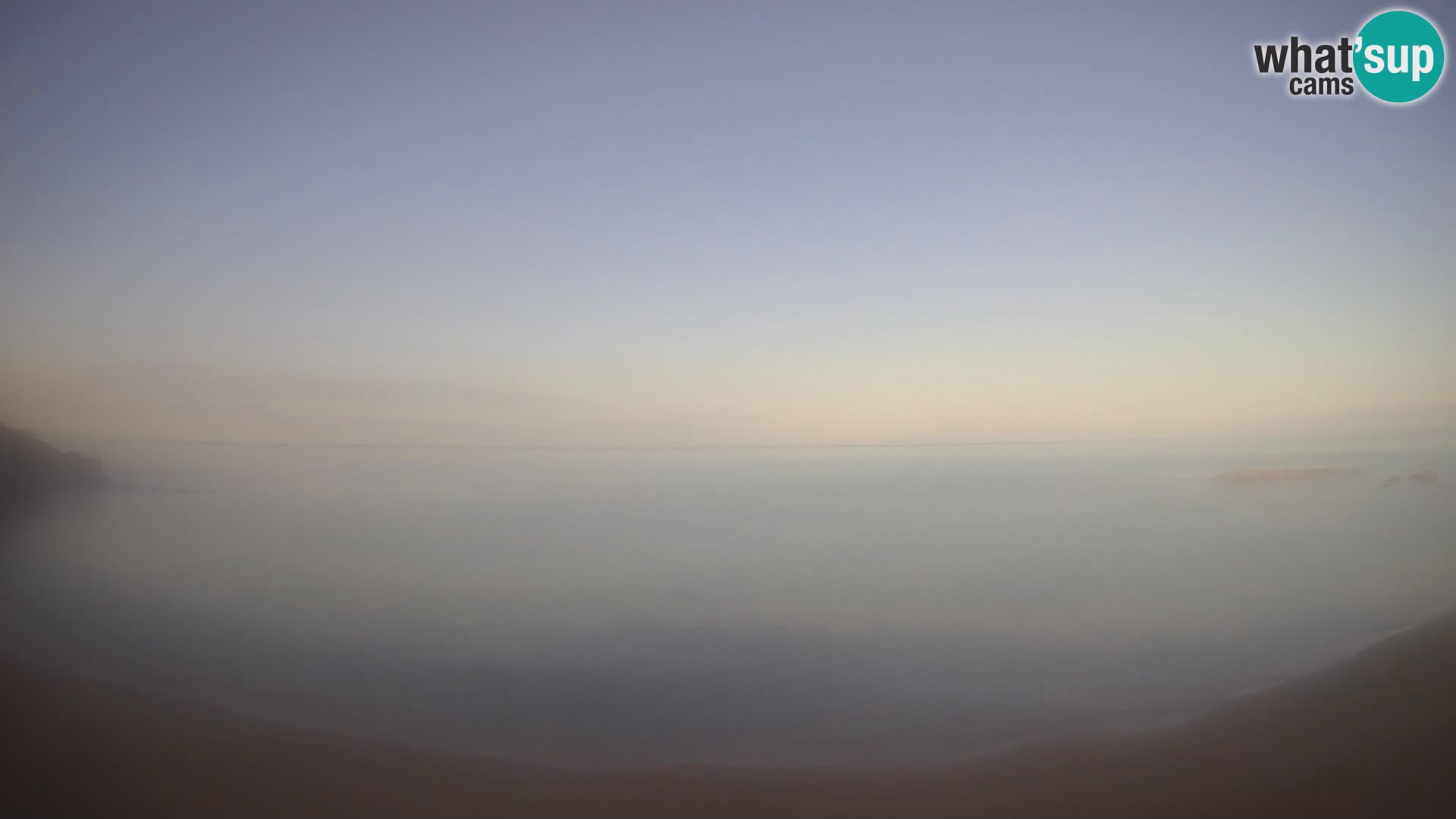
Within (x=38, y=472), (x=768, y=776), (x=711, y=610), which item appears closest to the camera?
(x=768, y=776)

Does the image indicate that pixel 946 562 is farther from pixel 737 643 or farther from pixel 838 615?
pixel 737 643

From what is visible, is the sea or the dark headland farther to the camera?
the dark headland

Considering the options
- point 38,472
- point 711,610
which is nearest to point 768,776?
point 711,610

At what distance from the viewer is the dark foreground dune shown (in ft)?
10.1

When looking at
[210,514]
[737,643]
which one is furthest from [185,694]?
[210,514]

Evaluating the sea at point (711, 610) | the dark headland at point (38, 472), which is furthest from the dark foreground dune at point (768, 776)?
the dark headland at point (38, 472)

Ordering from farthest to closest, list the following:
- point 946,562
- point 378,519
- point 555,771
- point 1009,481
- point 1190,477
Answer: point 1009,481
point 1190,477
point 378,519
point 946,562
point 555,771

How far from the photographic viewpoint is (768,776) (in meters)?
3.35

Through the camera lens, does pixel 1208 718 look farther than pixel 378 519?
No

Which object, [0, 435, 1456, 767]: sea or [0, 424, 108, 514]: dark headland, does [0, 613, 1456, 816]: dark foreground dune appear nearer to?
[0, 435, 1456, 767]: sea

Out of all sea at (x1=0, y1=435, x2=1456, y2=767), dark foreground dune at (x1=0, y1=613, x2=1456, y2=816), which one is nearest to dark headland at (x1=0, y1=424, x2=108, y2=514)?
sea at (x1=0, y1=435, x2=1456, y2=767)

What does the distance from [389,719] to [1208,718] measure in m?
4.23

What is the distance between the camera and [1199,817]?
2.96m

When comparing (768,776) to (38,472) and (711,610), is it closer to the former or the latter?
(711,610)
